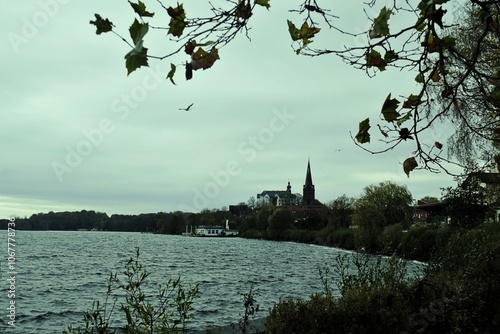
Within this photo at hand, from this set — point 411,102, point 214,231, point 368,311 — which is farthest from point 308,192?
point 411,102

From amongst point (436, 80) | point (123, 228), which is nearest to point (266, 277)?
point (436, 80)

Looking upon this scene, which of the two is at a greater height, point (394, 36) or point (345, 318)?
point (394, 36)

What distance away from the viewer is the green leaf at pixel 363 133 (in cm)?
301

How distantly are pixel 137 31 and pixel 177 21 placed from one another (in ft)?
2.36

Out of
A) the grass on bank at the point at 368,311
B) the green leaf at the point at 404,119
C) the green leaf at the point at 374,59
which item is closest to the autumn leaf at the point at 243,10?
the green leaf at the point at 374,59

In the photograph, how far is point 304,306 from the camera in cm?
794

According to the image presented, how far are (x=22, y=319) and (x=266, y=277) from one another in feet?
55.4

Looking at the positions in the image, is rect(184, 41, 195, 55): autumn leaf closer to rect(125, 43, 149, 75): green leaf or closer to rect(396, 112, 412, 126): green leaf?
rect(125, 43, 149, 75): green leaf

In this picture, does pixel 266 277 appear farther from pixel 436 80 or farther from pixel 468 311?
pixel 436 80

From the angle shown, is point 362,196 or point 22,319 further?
point 362,196

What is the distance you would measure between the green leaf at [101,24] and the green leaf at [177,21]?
0.48 metres

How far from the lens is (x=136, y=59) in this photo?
212 centimetres

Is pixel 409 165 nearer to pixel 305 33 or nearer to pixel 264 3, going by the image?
pixel 305 33

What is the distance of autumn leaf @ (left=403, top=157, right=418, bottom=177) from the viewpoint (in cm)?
337
